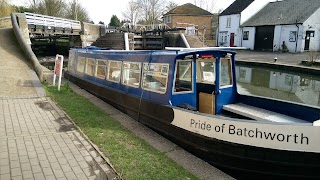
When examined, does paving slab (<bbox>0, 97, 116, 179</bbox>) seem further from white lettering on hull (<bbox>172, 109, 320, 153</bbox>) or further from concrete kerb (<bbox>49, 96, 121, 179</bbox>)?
Result: white lettering on hull (<bbox>172, 109, 320, 153</bbox>)

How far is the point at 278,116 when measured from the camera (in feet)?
19.3

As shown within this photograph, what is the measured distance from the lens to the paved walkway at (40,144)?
4.27 meters

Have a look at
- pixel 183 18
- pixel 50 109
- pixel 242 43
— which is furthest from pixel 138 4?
pixel 50 109

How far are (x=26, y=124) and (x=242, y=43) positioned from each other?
36621 mm

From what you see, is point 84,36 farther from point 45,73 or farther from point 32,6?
point 32,6

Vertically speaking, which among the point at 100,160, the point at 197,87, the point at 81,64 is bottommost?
the point at 100,160

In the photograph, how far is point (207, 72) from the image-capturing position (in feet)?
22.7

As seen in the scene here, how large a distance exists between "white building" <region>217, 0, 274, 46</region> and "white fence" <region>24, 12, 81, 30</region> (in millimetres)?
22125

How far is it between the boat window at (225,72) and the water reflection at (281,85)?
795cm

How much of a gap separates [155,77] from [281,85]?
12.9 m

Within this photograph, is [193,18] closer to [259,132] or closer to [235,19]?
[235,19]

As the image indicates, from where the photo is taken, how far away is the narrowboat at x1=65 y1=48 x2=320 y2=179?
4273mm

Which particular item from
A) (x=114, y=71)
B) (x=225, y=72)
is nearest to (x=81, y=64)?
(x=114, y=71)

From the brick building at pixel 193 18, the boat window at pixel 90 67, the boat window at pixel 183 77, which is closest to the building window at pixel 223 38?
the brick building at pixel 193 18
